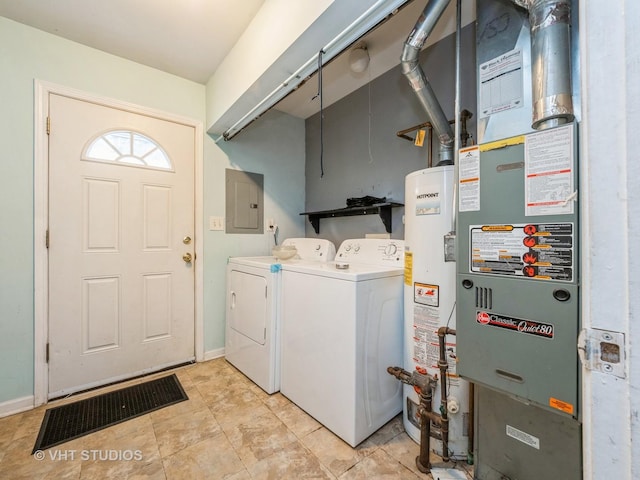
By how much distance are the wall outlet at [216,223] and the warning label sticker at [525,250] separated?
2106 millimetres

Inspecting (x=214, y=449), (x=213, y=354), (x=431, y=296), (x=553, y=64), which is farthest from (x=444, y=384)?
(x=213, y=354)

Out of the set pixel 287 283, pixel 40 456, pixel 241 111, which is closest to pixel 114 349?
pixel 40 456

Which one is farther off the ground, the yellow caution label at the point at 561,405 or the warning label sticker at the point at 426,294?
the warning label sticker at the point at 426,294

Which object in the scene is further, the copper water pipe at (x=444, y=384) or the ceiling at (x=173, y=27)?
the ceiling at (x=173, y=27)

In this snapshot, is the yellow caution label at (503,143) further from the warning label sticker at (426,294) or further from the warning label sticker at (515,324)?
the warning label sticker at (426,294)

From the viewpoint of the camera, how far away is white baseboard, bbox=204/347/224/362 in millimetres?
2473

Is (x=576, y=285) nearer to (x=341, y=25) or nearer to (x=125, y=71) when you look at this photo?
(x=341, y=25)

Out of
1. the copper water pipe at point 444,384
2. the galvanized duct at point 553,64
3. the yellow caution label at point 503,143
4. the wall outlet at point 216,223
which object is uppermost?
the galvanized duct at point 553,64

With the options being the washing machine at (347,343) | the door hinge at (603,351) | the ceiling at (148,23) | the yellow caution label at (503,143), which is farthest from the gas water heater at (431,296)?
the ceiling at (148,23)

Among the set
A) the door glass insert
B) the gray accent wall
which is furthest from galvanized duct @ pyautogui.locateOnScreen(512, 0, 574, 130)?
the door glass insert

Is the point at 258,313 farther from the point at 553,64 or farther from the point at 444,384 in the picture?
the point at 553,64

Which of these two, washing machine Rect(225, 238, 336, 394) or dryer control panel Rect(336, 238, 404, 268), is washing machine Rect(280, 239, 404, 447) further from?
washing machine Rect(225, 238, 336, 394)

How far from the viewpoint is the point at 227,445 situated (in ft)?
4.81

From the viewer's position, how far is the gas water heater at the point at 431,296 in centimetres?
136
